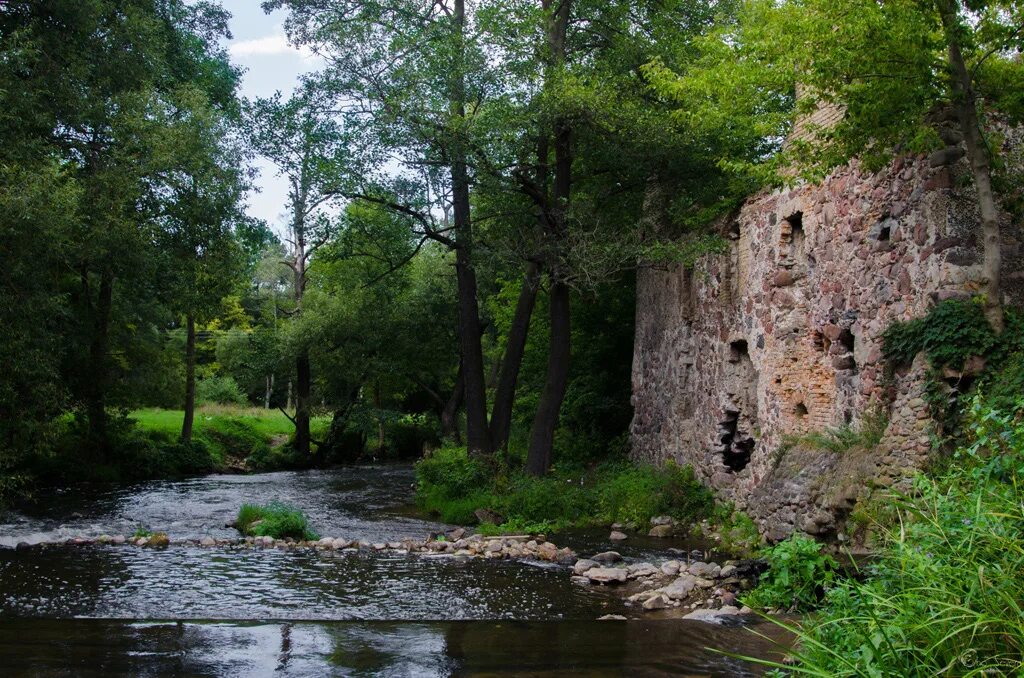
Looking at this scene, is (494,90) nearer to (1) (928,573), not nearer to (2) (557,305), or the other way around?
(2) (557,305)

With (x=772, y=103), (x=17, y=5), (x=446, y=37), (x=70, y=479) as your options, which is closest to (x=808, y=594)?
(x=772, y=103)

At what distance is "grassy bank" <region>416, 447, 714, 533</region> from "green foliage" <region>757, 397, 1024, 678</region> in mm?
8579

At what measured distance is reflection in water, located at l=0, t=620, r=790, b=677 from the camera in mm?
5855

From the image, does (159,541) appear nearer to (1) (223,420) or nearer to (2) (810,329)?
(2) (810,329)

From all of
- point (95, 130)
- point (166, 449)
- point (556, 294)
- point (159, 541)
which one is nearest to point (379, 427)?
point (166, 449)

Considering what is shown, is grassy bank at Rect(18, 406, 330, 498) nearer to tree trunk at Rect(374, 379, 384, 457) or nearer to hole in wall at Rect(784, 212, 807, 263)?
tree trunk at Rect(374, 379, 384, 457)

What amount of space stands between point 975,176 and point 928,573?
189 inches

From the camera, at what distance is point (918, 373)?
8.20 meters

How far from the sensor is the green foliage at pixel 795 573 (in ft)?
21.8

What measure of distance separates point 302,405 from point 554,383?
13.3 metres

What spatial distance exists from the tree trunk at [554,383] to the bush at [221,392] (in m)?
24.0

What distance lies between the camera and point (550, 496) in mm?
14016

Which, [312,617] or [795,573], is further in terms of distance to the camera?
[312,617]

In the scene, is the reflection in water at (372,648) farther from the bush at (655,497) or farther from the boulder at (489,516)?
the bush at (655,497)
